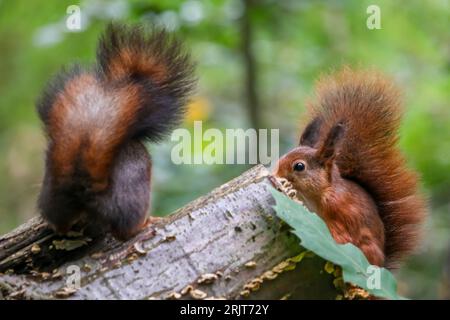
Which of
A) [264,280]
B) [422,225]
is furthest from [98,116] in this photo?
[422,225]

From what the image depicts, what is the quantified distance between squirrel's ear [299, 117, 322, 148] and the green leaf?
0.96 metres

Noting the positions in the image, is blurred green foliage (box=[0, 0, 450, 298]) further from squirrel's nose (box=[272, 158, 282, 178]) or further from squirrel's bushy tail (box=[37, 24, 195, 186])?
squirrel's bushy tail (box=[37, 24, 195, 186])

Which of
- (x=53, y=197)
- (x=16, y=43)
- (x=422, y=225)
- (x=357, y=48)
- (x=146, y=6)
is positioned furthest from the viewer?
(x=16, y=43)

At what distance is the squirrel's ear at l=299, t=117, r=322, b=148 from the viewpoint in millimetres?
3007

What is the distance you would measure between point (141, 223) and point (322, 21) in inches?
124

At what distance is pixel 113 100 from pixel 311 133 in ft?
3.66

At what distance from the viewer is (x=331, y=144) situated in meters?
2.89

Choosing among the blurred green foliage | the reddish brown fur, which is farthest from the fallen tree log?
the blurred green foliage

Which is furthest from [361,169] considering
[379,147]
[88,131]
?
[88,131]

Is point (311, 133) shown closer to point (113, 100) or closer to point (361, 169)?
point (361, 169)

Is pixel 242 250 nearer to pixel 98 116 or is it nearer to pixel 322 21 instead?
pixel 98 116

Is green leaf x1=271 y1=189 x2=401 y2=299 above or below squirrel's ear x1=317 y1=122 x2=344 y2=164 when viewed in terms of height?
below
